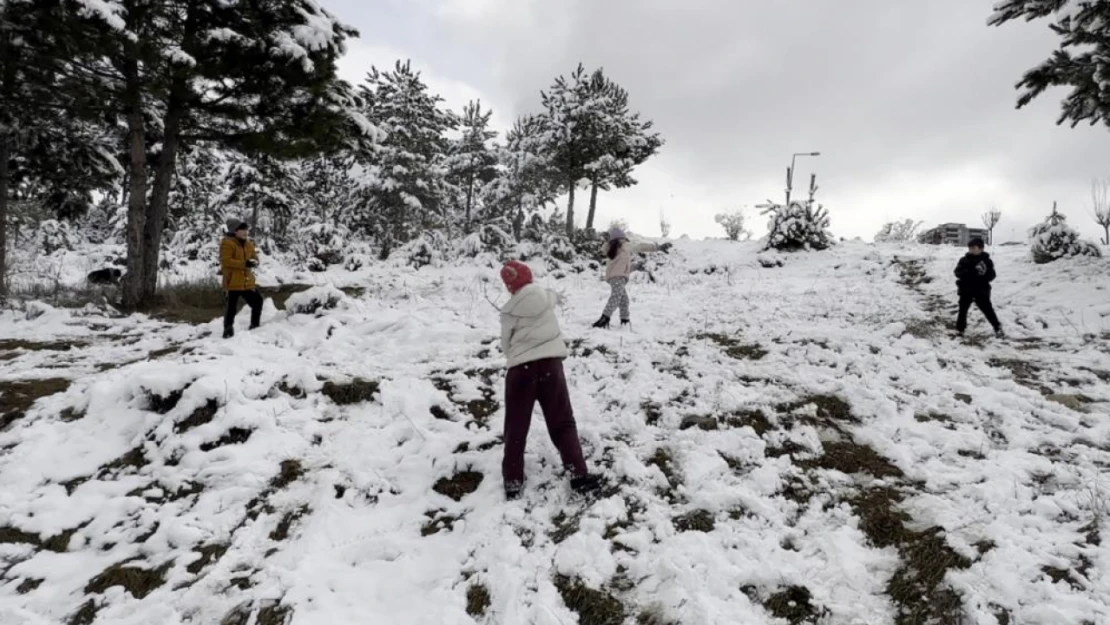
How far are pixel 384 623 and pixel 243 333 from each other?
6.77 meters

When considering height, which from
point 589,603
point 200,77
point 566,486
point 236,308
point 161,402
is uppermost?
point 200,77

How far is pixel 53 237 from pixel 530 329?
30.4 metres

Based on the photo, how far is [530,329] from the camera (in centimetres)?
442

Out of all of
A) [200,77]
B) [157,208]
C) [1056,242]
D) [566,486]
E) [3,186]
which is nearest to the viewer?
[566,486]

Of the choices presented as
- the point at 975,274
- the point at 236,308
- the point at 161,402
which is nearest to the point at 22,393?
the point at 161,402

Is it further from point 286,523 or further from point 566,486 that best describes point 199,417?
point 566,486

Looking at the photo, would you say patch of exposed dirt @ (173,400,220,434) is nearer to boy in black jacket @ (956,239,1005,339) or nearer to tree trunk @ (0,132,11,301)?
tree trunk @ (0,132,11,301)

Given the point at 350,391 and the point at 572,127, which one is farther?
the point at 572,127

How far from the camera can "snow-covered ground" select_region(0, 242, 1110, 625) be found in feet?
11.1

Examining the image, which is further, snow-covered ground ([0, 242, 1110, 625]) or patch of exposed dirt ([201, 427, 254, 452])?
patch of exposed dirt ([201, 427, 254, 452])

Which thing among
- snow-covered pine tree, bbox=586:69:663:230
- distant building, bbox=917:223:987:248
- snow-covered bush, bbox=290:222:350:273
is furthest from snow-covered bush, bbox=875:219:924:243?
snow-covered bush, bbox=290:222:350:273

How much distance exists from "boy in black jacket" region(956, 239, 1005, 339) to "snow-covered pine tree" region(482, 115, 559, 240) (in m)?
18.5

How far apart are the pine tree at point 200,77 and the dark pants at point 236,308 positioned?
4.00 meters

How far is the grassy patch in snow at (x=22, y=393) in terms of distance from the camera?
5.38 m
